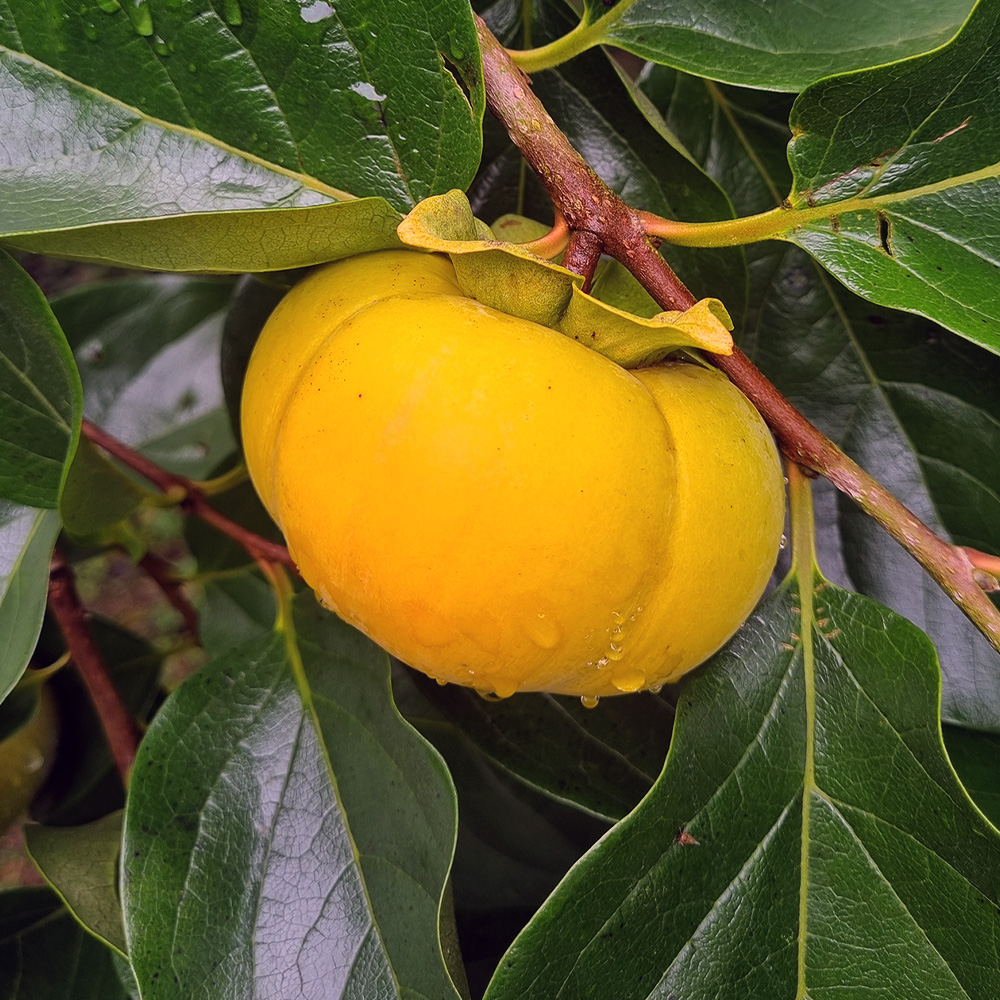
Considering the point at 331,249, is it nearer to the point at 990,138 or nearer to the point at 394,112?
the point at 394,112

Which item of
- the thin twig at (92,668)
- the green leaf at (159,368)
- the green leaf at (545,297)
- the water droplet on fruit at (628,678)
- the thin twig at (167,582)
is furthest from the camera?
the green leaf at (159,368)

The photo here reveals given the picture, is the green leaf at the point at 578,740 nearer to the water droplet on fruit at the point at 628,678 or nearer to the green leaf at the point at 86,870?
the water droplet on fruit at the point at 628,678

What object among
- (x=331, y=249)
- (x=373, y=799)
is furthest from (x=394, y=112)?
(x=373, y=799)

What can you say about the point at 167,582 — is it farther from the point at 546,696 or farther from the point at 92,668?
the point at 546,696

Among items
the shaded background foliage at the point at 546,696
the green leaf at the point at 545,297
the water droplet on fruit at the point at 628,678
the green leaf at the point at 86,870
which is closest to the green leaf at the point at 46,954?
the shaded background foliage at the point at 546,696

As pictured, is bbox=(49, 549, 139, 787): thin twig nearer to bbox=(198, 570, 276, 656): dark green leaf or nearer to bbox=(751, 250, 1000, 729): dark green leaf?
bbox=(198, 570, 276, 656): dark green leaf

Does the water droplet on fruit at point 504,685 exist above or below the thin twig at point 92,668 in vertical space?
above

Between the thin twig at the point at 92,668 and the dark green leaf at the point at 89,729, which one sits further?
the dark green leaf at the point at 89,729
